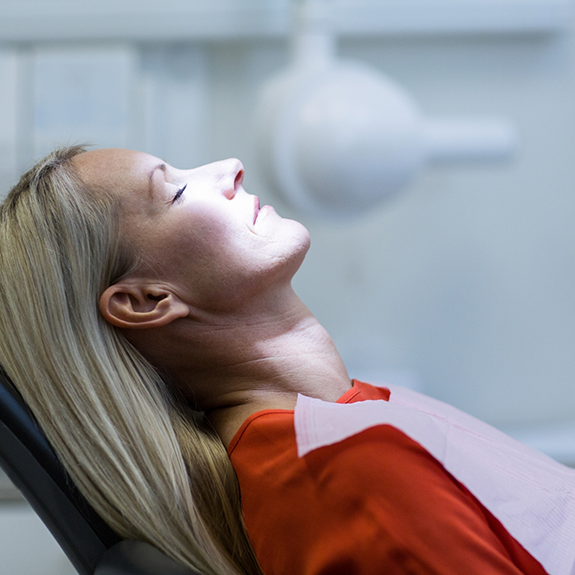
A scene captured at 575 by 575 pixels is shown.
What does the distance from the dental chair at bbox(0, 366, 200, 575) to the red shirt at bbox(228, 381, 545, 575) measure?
0.12 m

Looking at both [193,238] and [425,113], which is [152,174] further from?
[425,113]

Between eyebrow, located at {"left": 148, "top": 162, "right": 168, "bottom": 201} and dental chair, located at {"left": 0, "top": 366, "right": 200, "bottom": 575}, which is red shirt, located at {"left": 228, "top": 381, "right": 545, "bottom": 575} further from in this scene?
eyebrow, located at {"left": 148, "top": 162, "right": 168, "bottom": 201}

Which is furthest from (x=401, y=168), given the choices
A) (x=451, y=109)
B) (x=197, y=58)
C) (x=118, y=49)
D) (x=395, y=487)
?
(x=395, y=487)

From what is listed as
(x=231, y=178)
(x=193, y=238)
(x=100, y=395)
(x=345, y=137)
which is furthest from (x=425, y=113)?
(x=100, y=395)

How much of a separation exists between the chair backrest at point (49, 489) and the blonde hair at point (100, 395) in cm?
1

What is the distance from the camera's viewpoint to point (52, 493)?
0.62 m

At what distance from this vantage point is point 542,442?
143 cm

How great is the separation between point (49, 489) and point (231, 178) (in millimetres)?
388

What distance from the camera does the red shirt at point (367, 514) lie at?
52cm

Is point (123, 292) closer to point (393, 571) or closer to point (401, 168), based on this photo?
point (393, 571)

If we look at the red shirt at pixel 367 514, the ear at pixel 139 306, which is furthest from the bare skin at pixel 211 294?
the red shirt at pixel 367 514

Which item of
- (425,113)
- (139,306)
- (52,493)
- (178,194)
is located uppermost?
(425,113)

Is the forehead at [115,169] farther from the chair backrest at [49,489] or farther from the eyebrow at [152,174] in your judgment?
the chair backrest at [49,489]

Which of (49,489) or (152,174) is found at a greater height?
(152,174)
